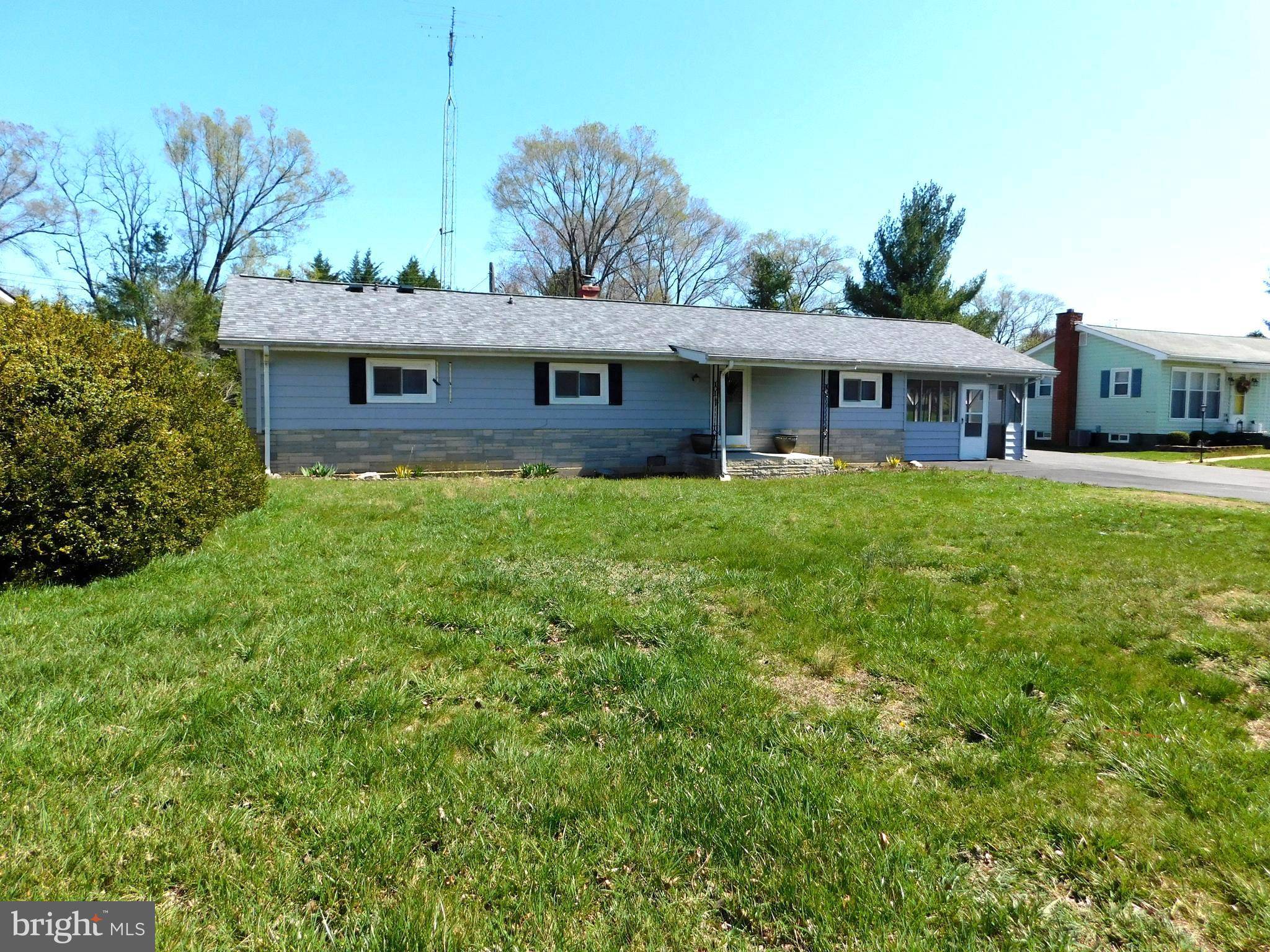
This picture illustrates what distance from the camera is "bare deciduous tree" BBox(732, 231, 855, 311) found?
4144 centimetres

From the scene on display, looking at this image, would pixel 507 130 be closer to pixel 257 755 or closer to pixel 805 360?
pixel 805 360

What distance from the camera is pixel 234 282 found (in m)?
16.6

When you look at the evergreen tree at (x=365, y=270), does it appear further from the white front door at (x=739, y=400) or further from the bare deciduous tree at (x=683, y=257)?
the white front door at (x=739, y=400)

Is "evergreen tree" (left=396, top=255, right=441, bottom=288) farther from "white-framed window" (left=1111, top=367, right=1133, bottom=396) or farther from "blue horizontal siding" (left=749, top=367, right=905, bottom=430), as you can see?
"white-framed window" (left=1111, top=367, right=1133, bottom=396)

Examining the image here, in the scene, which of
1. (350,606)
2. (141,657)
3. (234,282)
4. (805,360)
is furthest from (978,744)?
(234,282)

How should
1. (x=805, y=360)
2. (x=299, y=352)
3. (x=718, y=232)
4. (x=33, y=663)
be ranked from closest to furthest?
(x=33, y=663) < (x=299, y=352) < (x=805, y=360) < (x=718, y=232)

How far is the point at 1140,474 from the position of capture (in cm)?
1644

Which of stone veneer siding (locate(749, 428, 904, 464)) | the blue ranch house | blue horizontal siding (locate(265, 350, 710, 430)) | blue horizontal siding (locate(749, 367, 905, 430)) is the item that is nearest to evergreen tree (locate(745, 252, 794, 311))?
the blue ranch house

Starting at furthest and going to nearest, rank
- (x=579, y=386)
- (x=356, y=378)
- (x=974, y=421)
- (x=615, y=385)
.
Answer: (x=974, y=421), (x=615, y=385), (x=579, y=386), (x=356, y=378)

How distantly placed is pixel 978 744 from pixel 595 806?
1.81 m

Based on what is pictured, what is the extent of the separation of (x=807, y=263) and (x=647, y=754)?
142 ft

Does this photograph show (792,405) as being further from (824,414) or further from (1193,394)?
(1193,394)

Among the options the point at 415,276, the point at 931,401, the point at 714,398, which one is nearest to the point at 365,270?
the point at 415,276

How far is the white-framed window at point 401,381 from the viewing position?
48.5 feet
